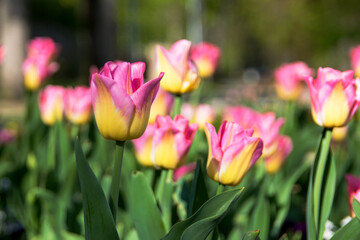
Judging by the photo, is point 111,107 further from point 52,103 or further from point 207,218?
point 52,103

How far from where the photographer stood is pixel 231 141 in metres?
0.89

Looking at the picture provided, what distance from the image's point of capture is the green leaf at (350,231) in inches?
35.2

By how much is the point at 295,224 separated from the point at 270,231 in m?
0.30

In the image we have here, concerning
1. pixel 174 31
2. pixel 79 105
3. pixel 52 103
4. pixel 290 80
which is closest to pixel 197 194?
pixel 79 105

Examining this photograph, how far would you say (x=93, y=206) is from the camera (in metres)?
0.80

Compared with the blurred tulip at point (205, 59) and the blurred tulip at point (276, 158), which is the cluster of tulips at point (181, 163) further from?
the blurred tulip at point (205, 59)

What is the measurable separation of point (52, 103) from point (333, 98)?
46.9 inches

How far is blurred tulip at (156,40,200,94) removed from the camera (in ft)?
3.75

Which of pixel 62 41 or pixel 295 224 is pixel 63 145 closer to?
pixel 295 224

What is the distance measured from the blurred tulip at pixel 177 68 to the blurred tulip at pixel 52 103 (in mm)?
787

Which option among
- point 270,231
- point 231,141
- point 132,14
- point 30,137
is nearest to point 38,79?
point 30,137

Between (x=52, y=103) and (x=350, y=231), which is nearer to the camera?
(x=350, y=231)

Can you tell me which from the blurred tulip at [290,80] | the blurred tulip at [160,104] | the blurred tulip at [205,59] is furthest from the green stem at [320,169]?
the blurred tulip at [290,80]

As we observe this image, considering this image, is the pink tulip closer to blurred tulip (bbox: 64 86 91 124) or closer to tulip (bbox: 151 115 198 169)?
blurred tulip (bbox: 64 86 91 124)
